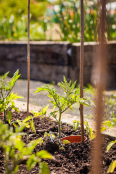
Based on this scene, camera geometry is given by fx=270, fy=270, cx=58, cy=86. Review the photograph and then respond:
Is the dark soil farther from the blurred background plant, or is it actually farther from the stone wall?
the stone wall

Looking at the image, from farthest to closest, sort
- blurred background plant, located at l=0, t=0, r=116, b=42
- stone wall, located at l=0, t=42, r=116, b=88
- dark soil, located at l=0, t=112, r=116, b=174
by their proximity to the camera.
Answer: blurred background plant, located at l=0, t=0, r=116, b=42
stone wall, located at l=0, t=42, r=116, b=88
dark soil, located at l=0, t=112, r=116, b=174

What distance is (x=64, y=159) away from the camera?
167cm

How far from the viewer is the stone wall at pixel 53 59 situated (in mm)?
4492

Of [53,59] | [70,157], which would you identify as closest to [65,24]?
[53,59]

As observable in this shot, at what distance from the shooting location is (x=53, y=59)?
4.75 meters

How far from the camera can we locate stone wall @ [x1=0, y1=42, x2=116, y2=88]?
449cm

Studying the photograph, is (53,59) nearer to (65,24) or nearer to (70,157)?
(65,24)

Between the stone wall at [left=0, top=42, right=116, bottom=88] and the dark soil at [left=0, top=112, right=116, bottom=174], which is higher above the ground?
the stone wall at [left=0, top=42, right=116, bottom=88]

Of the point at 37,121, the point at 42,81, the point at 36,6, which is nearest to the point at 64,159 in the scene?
the point at 37,121

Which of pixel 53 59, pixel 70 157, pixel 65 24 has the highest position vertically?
pixel 65 24

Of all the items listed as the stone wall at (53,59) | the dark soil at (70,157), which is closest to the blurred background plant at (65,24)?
the stone wall at (53,59)

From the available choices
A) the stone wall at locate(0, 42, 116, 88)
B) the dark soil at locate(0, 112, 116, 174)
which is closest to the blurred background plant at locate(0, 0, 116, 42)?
the stone wall at locate(0, 42, 116, 88)

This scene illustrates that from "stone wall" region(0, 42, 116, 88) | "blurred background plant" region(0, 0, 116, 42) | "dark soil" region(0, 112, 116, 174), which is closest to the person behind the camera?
"dark soil" region(0, 112, 116, 174)

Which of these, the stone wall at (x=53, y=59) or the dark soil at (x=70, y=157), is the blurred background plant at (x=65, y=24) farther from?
the dark soil at (x=70, y=157)
